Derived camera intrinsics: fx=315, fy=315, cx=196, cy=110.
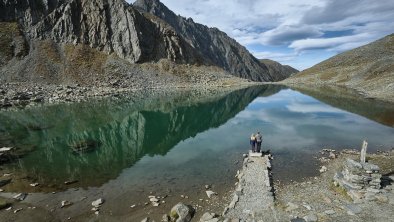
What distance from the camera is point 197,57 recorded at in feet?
577

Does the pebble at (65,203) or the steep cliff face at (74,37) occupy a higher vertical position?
the steep cliff face at (74,37)

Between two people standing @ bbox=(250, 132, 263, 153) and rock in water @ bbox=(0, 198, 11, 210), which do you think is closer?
rock in water @ bbox=(0, 198, 11, 210)

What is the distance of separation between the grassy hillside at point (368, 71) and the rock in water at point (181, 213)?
75447 millimetres

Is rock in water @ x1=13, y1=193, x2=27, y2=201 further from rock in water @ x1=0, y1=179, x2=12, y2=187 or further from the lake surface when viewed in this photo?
rock in water @ x1=0, y1=179, x2=12, y2=187

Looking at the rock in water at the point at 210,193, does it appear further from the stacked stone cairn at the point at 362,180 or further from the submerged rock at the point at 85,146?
the submerged rock at the point at 85,146

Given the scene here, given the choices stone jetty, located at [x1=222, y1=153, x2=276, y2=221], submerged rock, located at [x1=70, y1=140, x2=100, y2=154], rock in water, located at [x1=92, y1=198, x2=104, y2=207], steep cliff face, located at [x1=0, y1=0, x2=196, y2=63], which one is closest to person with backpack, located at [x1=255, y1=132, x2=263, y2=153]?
stone jetty, located at [x1=222, y1=153, x2=276, y2=221]

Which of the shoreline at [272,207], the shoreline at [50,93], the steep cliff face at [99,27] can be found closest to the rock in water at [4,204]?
the shoreline at [272,207]

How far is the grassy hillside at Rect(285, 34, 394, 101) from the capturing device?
97.2m

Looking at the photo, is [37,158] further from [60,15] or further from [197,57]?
[197,57]

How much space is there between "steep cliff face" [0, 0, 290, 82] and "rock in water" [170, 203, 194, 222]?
98566 millimetres

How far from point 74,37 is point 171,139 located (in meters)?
109

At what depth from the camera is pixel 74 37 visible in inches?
5379

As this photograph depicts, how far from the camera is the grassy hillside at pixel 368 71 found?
97.2 meters

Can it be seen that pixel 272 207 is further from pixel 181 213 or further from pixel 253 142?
pixel 253 142
